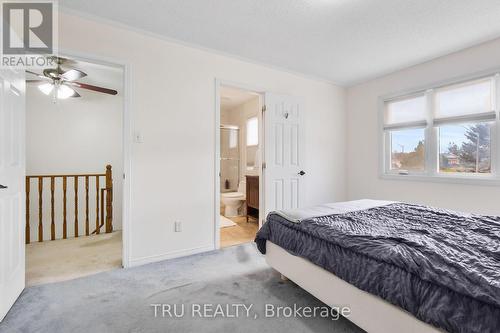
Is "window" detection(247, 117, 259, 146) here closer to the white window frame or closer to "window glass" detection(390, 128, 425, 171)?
the white window frame

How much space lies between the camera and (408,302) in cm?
112

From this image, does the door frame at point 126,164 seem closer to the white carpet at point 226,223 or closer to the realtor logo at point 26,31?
the realtor logo at point 26,31

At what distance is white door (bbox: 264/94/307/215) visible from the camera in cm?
339

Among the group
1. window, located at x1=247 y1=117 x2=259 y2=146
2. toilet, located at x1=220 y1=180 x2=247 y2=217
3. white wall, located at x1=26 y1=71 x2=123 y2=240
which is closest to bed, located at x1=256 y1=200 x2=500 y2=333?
toilet, located at x1=220 y1=180 x2=247 y2=217

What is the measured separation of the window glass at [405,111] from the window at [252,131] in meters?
2.56

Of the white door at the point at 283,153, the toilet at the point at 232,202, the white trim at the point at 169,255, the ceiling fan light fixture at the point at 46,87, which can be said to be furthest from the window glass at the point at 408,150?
the ceiling fan light fixture at the point at 46,87

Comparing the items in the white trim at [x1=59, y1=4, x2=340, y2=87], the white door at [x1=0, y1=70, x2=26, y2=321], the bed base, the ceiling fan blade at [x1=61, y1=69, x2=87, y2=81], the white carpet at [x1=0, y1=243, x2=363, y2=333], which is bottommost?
the white carpet at [x1=0, y1=243, x2=363, y2=333]

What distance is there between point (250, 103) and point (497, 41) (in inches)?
155

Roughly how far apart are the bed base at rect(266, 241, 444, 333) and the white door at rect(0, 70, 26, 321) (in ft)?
6.61

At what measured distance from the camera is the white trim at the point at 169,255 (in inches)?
98.1

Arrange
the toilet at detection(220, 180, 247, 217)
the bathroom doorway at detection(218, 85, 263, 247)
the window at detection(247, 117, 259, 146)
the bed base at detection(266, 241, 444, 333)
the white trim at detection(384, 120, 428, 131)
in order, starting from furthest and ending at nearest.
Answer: the window at detection(247, 117, 259, 146)
the toilet at detection(220, 180, 247, 217)
the bathroom doorway at detection(218, 85, 263, 247)
the white trim at detection(384, 120, 428, 131)
the bed base at detection(266, 241, 444, 333)

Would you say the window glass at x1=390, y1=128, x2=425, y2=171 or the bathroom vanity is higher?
the window glass at x1=390, y1=128, x2=425, y2=171

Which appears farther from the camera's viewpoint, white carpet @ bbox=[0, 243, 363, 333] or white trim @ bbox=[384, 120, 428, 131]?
white trim @ bbox=[384, 120, 428, 131]

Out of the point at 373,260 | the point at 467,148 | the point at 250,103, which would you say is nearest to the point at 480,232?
the point at 373,260
